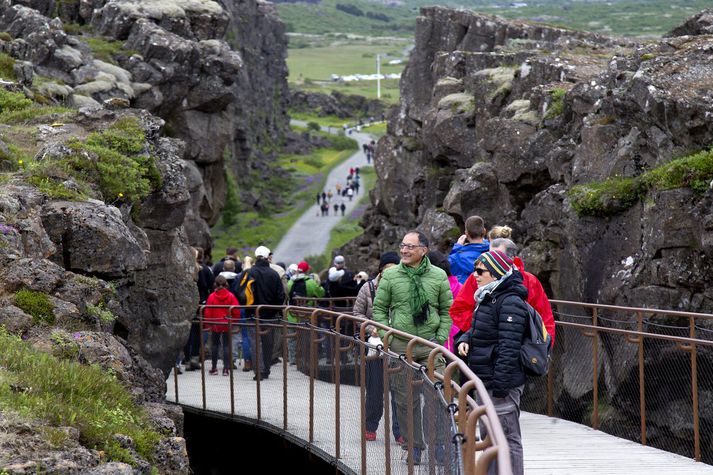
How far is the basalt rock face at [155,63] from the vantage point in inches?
1244

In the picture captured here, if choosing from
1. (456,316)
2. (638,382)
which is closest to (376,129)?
(638,382)

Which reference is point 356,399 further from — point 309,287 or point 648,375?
point 309,287

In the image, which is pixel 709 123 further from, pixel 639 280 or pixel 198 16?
pixel 198 16

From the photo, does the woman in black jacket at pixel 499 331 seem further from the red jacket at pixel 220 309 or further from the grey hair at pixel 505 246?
the red jacket at pixel 220 309

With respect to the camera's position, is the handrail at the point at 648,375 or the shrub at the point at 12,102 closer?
the handrail at the point at 648,375

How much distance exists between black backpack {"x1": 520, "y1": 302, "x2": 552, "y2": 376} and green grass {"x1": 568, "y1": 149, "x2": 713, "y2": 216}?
7886 mm

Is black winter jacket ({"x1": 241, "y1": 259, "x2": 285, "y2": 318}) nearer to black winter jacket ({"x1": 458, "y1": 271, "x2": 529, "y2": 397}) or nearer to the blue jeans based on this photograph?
the blue jeans

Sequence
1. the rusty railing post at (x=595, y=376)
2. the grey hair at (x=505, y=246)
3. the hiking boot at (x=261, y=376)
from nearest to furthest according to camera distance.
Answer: the grey hair at (x=505, y=246) < the rusty railing post at (x=595, y=376) < the hiking boot at (x=261, y=376)

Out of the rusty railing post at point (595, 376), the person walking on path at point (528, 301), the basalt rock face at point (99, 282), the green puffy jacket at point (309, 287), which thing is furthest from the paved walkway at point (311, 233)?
the person walking on path at point (528, 301)

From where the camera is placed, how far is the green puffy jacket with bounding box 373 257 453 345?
11.5m

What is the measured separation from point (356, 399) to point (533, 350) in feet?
11.6

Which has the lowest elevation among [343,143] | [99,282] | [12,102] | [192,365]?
[343,143]

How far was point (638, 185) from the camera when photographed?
59.1 feet

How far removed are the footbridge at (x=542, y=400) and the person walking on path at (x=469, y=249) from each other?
4.54 feet
